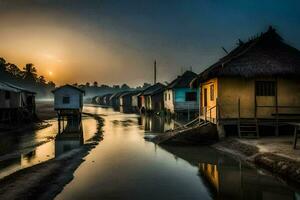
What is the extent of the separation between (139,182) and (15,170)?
6.33 m

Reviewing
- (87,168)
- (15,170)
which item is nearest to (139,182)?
(87,168)

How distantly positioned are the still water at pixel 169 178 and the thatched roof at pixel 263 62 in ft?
17.4

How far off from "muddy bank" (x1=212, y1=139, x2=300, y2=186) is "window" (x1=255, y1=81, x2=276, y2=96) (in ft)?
13.3

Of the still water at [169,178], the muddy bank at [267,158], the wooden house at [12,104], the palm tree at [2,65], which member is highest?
the palm tree at [2,65]

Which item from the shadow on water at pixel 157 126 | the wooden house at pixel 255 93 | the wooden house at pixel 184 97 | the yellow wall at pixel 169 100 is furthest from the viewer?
the yellow wall at pixel 169 100

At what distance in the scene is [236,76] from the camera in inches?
760

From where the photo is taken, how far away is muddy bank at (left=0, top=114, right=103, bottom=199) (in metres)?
9.97

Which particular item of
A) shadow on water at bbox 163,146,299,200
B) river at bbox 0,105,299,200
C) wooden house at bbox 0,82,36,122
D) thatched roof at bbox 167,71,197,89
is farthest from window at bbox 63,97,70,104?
shadow on water at bbox 163,146,299,200

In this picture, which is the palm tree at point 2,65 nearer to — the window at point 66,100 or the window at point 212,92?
the window at point 66,100

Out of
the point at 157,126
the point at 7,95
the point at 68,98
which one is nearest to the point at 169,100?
the point at 157,126

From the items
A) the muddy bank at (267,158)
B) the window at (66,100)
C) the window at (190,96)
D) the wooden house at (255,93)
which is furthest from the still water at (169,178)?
the window at (190,96)

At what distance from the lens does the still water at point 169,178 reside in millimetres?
10008

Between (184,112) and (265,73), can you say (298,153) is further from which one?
(184,112)

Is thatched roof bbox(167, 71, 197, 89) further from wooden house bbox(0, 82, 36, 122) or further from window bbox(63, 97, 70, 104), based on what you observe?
wooden house bbox(0, 82, 36, 122)
